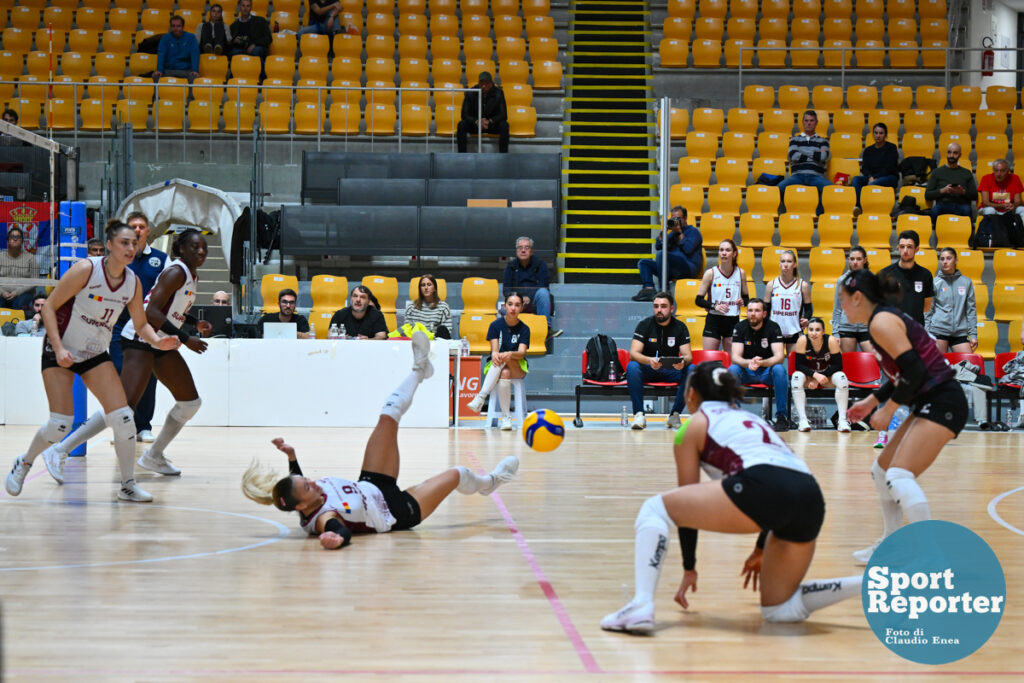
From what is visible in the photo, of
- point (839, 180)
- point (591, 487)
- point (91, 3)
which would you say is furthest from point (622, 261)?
point (91, 3)

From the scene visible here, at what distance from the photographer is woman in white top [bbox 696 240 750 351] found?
13664 mm

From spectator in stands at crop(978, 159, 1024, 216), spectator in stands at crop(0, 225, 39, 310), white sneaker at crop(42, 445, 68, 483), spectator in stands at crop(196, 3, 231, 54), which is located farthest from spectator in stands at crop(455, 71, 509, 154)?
white sneaker at crop(42, 445, 68, 483)

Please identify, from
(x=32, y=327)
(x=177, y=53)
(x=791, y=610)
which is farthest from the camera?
(x=177, y=53)

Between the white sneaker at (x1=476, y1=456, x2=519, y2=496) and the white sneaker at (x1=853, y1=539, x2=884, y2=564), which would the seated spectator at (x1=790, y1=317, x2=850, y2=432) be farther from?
the white sneaker at (x1=853, y1=539, x2=884, y2=564)

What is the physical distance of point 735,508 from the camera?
3.97 meters

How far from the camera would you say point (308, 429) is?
41.9 feet

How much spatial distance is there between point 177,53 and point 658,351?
1056cm

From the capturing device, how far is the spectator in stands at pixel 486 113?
17.7m

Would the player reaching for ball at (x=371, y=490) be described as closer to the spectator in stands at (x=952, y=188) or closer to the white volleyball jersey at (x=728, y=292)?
the white volleyball jersey at (x=728, y=292)

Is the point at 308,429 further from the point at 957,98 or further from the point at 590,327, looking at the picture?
the point at 957,98

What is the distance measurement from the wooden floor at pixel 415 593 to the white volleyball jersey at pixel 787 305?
5340mm

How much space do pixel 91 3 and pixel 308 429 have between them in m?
12.3

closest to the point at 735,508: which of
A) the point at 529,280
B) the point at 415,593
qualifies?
the point at 415,593

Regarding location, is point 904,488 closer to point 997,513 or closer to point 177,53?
point 997,513
